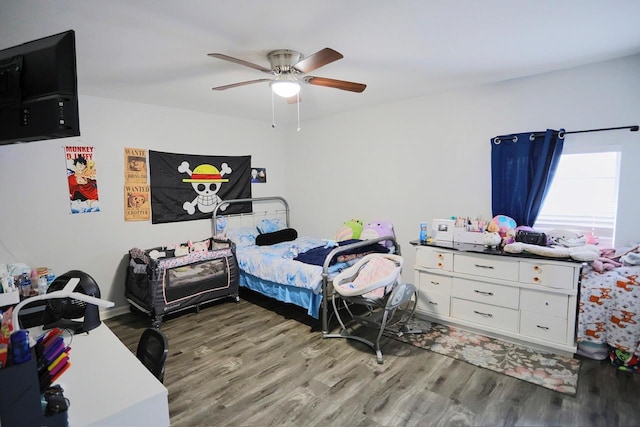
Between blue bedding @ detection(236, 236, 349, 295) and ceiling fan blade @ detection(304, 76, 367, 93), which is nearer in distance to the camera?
ceiling fan blade @ detection(304, 76, 367, 93)

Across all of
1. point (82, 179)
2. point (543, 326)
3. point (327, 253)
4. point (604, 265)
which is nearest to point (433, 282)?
point (543, 326)

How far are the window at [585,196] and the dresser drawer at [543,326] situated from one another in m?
0.88

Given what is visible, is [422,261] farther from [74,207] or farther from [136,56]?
[74,207]

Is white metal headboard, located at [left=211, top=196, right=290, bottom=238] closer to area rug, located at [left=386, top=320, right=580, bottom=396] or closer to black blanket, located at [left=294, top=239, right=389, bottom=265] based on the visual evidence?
black blanket, located at [left=294, top=239, right=389, bottom=265]

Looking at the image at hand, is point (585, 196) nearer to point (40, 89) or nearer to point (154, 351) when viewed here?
point (154, 351)

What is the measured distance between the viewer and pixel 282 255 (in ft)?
12.4

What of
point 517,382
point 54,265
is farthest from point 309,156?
point 517,382

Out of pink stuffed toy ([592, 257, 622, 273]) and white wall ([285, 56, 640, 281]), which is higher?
white wall ([285, 56, 640, 281])

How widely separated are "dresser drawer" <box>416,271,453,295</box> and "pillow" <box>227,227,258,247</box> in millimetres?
2248

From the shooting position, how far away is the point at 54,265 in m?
3.32

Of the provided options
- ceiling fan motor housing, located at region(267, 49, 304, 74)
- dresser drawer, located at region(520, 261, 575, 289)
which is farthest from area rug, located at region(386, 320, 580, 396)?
ceiling fan motor housing, located at region(267, 49, 304, 74)

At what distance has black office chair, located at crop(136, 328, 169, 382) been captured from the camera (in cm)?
140

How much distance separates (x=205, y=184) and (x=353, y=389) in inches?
126

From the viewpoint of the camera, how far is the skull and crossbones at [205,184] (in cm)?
427
